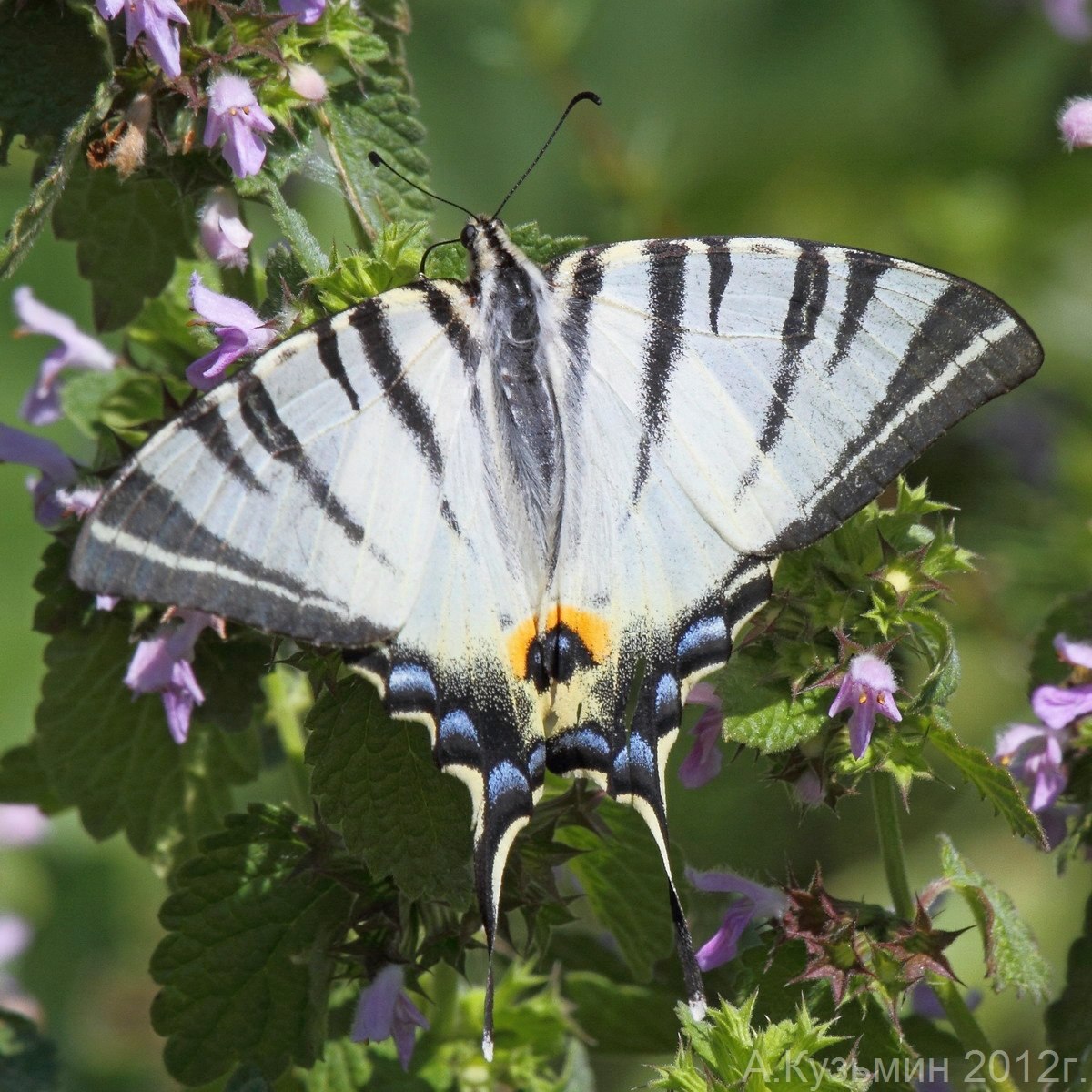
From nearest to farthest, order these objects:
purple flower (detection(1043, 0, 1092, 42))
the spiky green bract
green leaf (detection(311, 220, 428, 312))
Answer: the spiky green bract, green leaf (detection(311, 220, 428, 312)), purple flower (detection(1043, 0, 1092, 42))

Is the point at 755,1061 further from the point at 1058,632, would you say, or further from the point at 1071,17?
the point at 1071,17

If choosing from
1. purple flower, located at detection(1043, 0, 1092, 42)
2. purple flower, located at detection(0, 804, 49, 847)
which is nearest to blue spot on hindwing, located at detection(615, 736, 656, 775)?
purple flower, located at detection(0, 804, 49, 847)

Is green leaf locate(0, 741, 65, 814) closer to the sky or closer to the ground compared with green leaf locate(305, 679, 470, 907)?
closer to the ground

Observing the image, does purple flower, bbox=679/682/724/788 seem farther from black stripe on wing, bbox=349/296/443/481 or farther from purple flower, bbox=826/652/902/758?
black stripe on wing, bbox=349/296/443/481

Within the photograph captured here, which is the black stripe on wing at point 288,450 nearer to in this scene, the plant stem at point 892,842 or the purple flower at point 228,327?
the purple flower at point 228,327

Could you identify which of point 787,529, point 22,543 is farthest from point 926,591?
point 22,543

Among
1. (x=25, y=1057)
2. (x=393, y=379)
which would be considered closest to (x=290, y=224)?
(x=393, y=379)

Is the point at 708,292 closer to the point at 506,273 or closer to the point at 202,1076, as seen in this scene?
the point at 506,273
